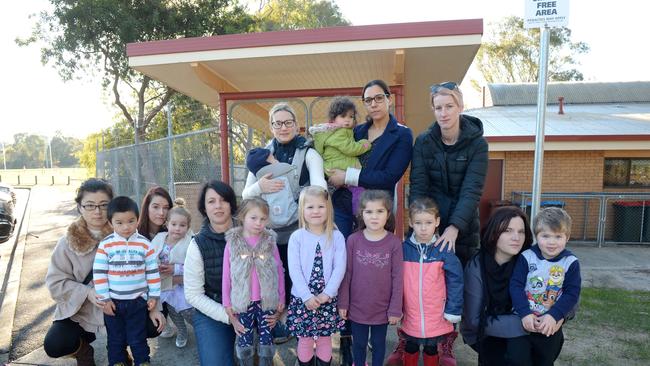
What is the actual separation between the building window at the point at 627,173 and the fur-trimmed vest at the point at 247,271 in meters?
11.0

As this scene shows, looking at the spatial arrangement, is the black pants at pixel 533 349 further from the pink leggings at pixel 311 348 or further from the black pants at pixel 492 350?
the pink leggings at pixel 311 348

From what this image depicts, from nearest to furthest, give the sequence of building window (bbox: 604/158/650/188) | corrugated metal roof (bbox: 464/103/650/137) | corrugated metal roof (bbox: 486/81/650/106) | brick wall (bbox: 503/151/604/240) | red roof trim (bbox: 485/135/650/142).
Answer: red roof trim (bbox: 485/135/650/142) → corrugated metal roof (bbox: 464/103/650/137) → brick wall (bbox: 503/151/604/240) → building window (bbox: 604/158/650/188) → corrugated metal roof (bbox: 486/81/650/106)

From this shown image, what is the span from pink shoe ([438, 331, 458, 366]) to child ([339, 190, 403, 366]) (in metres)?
0.71

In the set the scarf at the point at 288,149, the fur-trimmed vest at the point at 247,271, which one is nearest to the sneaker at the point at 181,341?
the fur-trimmed vest at the point at 247,271

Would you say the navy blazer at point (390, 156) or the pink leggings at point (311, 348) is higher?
the navy blazer at point (390, 156)

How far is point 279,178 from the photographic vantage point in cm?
283

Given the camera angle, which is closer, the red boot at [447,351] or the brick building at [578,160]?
the red boot at [447,351]

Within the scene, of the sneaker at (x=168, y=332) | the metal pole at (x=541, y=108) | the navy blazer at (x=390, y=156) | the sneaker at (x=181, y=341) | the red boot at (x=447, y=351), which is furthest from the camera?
the sneaker at (x=168, y=332)

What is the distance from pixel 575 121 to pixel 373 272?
1125 cm

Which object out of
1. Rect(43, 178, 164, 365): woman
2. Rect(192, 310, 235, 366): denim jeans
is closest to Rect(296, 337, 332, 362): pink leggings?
Rect(192, 310, 235, 366): denim jeans

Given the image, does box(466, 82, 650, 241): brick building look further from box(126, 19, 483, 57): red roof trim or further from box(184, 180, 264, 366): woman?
box(184, 180, 264, 366): woman

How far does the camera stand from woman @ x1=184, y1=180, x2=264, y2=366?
272 cm

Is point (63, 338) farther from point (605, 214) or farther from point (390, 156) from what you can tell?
point (605, 214)

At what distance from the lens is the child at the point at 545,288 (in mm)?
2445
